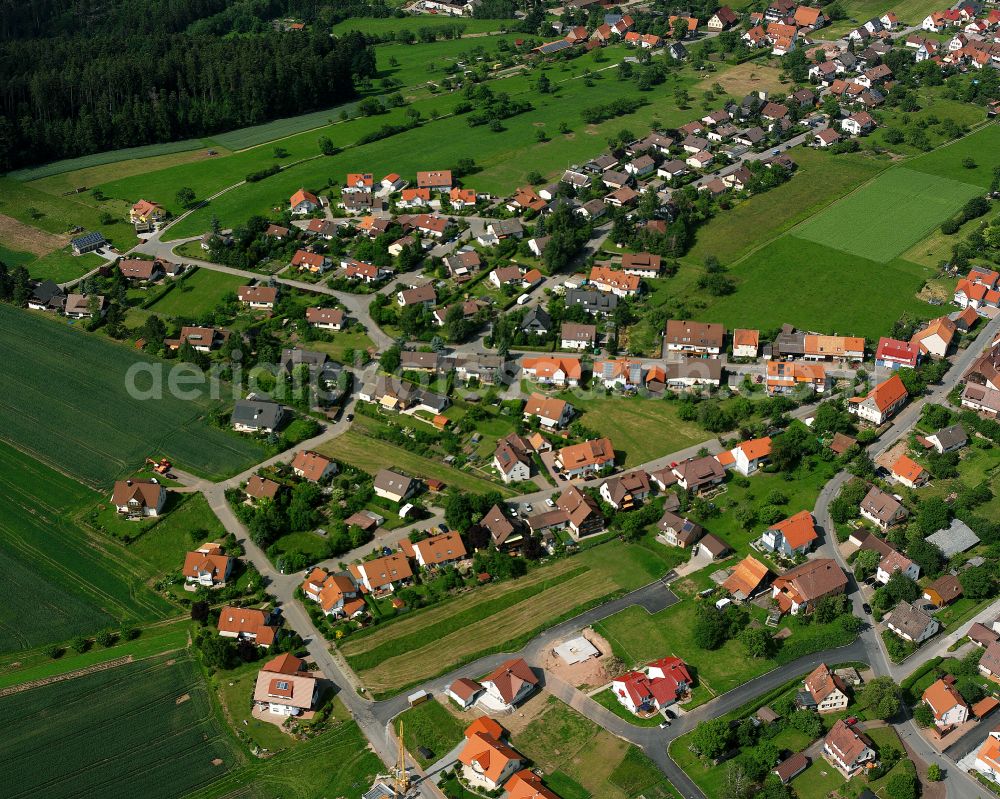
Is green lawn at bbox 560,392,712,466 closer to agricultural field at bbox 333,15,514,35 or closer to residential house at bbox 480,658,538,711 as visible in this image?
residential house at bbox 480,658,538,711

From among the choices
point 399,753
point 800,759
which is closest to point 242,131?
point 399,753

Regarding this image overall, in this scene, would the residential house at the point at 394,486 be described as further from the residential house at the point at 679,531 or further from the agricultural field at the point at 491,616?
the residential house at the point at 679,531

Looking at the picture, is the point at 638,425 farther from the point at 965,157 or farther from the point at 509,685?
the point at 965,157

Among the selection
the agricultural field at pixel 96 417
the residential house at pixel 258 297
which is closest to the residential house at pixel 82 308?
the agricultural field at pixel 96 417

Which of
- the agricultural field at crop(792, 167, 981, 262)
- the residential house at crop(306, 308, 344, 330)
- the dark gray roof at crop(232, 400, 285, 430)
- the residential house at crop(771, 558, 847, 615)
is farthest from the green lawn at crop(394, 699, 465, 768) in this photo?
the agricultural field at crop(792, 167, 981, 262)

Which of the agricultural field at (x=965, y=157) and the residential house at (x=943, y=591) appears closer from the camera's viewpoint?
the residential house at (x=943, y=591)

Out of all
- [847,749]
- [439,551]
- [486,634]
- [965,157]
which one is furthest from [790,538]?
[965,157]

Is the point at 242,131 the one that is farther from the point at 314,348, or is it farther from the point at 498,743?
the point at 498,743
